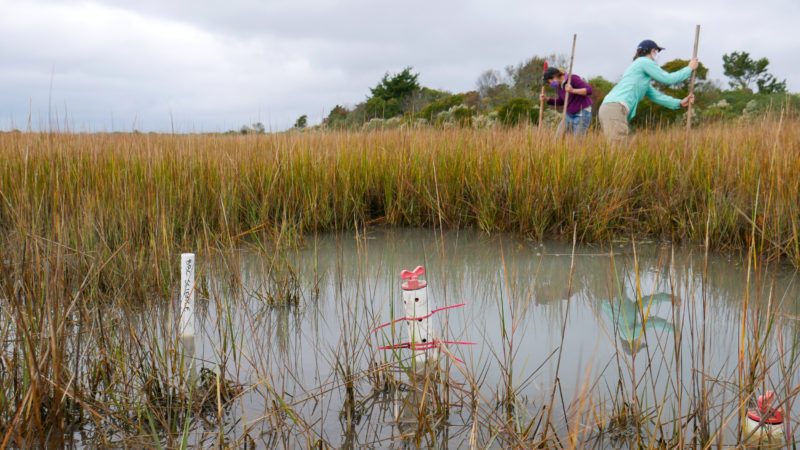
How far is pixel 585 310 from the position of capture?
2746 millimetres

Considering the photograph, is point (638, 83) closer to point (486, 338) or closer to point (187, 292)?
point (486, 338)

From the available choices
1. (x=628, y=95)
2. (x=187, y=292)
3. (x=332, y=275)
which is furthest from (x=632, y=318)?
(x=628, y=95)

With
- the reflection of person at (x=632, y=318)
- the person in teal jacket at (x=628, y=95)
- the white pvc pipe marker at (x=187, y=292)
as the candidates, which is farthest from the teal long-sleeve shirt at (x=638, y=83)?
the white pvc pipe marker at (x=187, y=292)

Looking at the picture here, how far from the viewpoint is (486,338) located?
234cm

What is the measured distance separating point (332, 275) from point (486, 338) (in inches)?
49.8

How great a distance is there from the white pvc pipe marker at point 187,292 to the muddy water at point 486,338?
101 millimetres

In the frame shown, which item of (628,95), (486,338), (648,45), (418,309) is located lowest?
(486,338)

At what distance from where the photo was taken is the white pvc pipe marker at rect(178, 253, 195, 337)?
1.79 m

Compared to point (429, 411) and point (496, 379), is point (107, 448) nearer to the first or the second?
point (429, 411)

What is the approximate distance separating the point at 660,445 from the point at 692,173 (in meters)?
3.48

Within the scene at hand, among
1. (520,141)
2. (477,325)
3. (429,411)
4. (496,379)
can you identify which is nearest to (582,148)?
(520,141)

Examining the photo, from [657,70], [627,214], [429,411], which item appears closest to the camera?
[429,411]

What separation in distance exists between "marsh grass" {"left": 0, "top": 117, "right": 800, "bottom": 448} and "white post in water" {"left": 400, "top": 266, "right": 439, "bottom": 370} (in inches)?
4.0

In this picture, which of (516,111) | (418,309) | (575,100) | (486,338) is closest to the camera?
(418,309)
